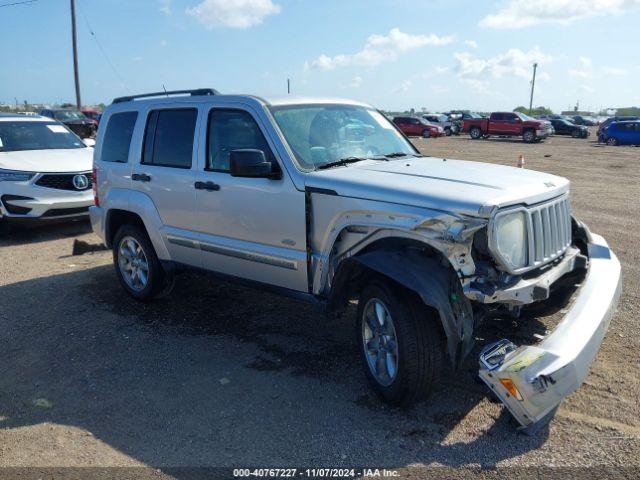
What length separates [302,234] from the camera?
4.29 metres

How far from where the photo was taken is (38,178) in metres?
8.84

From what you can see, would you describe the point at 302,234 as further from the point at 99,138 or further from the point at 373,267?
the point at 99,138

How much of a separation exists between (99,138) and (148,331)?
91.3 inches

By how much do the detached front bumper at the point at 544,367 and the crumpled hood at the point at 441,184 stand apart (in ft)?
2.64

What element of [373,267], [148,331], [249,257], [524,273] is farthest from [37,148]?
[524,273]

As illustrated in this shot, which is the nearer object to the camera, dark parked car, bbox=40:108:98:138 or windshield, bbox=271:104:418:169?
windshield, bbox=271:104:418:169

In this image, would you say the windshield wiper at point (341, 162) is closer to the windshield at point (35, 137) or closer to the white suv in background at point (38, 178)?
the white suv in background at point (38, 178)

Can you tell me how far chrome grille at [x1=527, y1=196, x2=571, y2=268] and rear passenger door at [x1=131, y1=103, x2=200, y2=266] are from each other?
9.50ft

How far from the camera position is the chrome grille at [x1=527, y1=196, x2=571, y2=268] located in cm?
362

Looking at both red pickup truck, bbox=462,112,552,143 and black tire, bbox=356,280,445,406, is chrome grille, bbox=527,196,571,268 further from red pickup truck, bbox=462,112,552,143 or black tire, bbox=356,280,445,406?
red pickup truck, bbox=462,112,552,143

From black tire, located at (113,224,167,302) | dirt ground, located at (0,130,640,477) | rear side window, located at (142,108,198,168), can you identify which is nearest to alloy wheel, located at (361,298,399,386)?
dirt ground, located at (0,130,640,477)

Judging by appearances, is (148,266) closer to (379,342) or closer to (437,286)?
(379,342)

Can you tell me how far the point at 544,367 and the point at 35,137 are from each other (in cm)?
980

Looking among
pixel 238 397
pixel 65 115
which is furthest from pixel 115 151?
pixel 65 115
